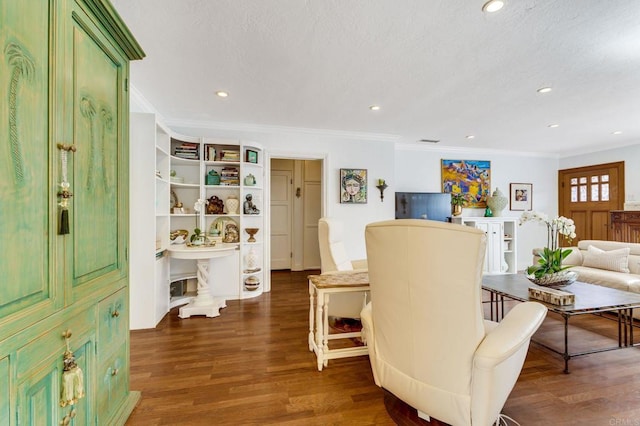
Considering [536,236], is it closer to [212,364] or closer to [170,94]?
[212,364]

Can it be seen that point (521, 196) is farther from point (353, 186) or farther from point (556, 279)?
point (556, 279)

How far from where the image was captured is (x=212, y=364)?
2.19m

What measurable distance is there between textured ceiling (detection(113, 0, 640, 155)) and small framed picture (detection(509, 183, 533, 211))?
2.16 metres

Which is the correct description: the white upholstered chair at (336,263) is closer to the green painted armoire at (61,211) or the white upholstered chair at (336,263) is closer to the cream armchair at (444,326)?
the cream armchair at (444,326)

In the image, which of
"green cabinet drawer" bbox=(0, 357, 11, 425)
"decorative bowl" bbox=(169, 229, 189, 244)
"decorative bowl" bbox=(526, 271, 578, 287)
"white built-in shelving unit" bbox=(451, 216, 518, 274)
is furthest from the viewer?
"white built-in shelving unit" bbox=(451, 216, 518, 274)

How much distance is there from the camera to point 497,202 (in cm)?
541

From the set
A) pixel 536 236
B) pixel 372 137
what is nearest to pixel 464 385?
pixel 372 137

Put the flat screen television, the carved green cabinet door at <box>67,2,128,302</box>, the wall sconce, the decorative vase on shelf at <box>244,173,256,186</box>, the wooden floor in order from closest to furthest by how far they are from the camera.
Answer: the carved green cabinet door at <box>67,2,128,302</box>, the wooden floor, the decorative vase on shelf at <box>244,173,256,186</box>, the wall sconce, the flat screen television

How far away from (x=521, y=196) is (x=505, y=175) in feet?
1.92

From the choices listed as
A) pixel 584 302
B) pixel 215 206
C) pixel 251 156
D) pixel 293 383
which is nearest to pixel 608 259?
pixel 584 302

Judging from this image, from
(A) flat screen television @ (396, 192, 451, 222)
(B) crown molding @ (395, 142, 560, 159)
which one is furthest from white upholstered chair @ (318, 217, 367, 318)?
(B) crown molding @ (395, 142, 560, 159)

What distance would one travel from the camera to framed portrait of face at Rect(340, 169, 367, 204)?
4535 mm

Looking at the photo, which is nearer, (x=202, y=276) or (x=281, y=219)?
(x=202, y=276)

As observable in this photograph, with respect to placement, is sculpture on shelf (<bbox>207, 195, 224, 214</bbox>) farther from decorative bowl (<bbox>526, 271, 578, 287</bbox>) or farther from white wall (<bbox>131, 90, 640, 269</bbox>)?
decorative bowl (<bbox>526, 271, 578, 287</bbox>)
